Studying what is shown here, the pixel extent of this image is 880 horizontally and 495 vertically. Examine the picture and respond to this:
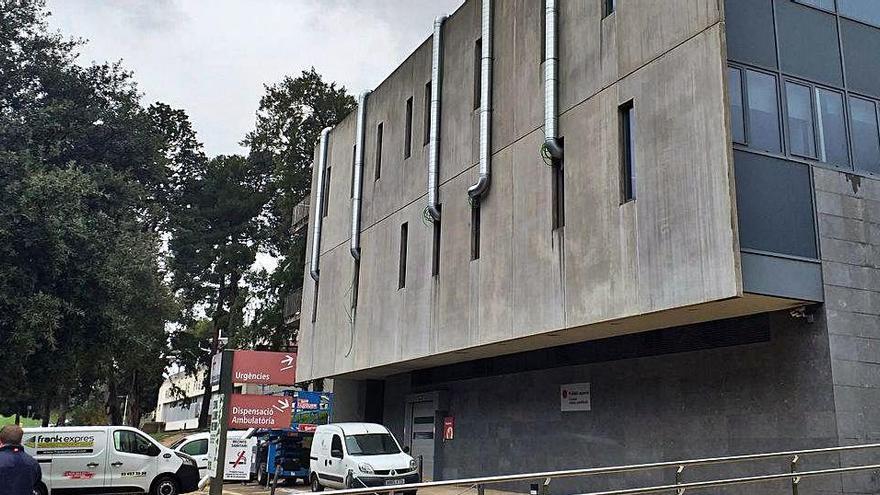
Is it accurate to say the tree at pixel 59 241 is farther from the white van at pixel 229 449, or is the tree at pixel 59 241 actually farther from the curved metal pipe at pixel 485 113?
the curved metal pipe at pixel 485 113

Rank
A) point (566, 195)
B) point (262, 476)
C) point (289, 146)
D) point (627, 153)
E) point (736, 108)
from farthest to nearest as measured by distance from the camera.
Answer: point (289, 146) < point (262, 476) < point (566, 195) < point (627, 153) < point (736, 108)

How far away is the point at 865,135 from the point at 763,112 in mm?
2498

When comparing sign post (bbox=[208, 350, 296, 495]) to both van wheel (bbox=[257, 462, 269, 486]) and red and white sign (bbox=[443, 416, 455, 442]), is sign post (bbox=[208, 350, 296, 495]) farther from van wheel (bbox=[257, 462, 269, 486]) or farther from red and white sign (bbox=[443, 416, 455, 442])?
red and white sign (bbox=[443, 416, 455, 442])

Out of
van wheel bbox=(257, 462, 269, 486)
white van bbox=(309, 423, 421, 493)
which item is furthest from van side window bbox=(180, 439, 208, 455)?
white van bbox=(309, 423, 421, 493)

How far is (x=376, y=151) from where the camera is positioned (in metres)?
26.7

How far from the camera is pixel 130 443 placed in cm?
2014

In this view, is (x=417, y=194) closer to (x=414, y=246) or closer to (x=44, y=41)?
(x=414, y=246)

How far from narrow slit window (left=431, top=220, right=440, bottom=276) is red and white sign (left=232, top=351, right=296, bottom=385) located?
409 inches

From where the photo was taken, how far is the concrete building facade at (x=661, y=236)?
13.2 m

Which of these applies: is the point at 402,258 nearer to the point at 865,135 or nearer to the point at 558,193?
the point at 558,193

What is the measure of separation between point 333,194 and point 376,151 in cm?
384

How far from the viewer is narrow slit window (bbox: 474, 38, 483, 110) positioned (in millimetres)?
20812

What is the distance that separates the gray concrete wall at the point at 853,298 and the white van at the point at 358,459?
9666mm

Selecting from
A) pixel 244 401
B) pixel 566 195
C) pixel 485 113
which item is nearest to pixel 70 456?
pixel 244 401
